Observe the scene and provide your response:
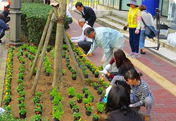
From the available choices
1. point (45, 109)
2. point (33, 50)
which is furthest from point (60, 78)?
point (33, 50)

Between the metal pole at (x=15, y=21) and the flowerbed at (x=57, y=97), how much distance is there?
2597 millimetres

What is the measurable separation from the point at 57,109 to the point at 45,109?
552 mm

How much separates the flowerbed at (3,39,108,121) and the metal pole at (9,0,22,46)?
260 centimetres

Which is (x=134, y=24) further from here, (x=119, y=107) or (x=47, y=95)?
(x=119, y=107)

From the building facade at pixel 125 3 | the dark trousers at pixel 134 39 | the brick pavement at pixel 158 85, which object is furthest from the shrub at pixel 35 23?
the building facade at pixel 125 3

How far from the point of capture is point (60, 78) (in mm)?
6488

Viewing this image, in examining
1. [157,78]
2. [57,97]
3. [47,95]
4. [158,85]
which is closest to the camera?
[57,97]

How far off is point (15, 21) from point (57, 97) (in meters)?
5.23

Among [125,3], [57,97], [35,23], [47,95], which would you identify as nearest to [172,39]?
[35,23]

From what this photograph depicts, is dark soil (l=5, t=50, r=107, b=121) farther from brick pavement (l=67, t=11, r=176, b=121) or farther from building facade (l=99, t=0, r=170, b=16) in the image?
building facade (l=99, t=0, r=170, b=16)

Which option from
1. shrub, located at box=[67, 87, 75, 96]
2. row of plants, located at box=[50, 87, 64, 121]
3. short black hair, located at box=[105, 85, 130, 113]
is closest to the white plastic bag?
shrub, located at box=[67, 87, 75, 96]

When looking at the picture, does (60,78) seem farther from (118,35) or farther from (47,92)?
(118,35)

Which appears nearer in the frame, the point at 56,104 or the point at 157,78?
the point at 56,104

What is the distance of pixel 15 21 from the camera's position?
400 inches
